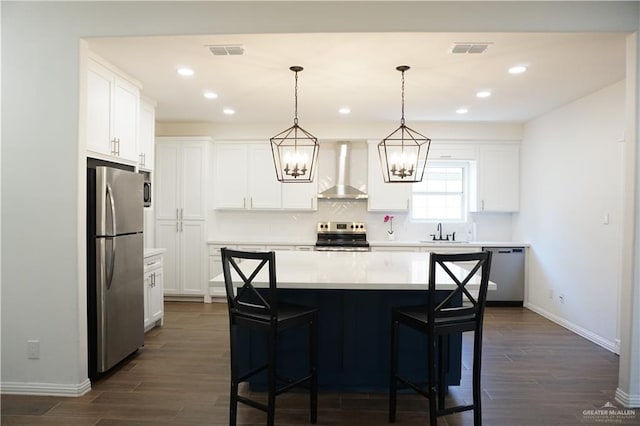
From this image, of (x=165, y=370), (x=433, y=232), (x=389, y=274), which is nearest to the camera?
(x=389, y=274)

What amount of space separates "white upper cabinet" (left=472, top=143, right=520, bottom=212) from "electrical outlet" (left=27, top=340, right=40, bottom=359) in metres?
5.45

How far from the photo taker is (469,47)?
3.07m

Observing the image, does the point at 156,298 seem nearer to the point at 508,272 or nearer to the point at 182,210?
the point at 182,210

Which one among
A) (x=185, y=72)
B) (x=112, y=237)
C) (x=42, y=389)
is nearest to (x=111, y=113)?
(x=185, y=72)

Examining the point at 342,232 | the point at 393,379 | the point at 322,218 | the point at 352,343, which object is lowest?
the point at 393,379

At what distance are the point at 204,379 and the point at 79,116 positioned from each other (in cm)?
218

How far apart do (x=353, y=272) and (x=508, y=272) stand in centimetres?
365

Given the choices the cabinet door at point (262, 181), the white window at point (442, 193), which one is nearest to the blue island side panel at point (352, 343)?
the cabinet door at point (262, 181)

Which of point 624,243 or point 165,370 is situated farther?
point 165,370

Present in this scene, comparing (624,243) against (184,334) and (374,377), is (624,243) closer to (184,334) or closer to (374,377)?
(374,377)

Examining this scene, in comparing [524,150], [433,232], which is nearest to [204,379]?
[433,232]

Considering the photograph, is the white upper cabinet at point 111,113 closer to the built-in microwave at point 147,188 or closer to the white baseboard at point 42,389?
the built-in microwave at point 147,188

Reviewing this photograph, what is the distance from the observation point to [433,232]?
632 centimetres

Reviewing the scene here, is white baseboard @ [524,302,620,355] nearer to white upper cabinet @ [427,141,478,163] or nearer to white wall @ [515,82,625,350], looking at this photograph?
white wall @ [515,82,625,350]
